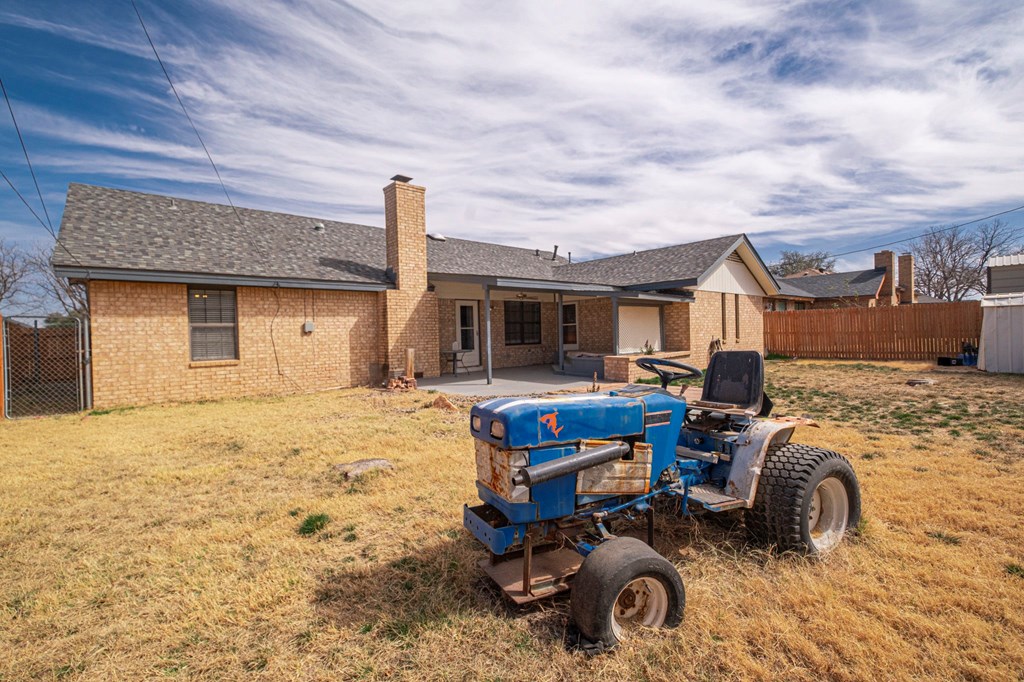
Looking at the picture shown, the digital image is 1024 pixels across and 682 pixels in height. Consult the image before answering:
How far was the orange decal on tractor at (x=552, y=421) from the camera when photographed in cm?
255

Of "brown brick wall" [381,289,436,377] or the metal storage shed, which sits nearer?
"brown brick wall" [381,289,436,377]

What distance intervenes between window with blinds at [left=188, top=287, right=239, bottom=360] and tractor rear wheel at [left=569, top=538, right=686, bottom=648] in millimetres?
10721

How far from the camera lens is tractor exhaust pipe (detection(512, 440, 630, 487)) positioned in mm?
2346

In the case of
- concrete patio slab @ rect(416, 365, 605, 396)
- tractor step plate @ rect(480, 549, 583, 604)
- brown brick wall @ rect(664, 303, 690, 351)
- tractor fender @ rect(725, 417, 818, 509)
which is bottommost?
tractor step plate @ rect(480, 549, 583, 604)

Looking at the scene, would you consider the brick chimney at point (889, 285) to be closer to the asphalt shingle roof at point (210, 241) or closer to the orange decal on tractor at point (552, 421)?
the asphalt shingle roof at point (210, 241)

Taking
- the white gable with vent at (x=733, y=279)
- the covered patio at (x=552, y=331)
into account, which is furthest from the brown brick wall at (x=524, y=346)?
the white gable with vent at (x=733, y=279)

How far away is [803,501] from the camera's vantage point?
319cm

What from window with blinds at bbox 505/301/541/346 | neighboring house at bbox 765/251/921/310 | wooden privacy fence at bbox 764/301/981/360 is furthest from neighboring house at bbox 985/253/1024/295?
window with blinds at bbox 505/301/541/346

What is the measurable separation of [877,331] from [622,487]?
2000 cm

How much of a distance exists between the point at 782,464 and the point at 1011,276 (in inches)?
957

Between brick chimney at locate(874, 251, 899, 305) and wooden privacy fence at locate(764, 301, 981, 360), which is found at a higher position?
brick chimney at locate(874, 251, 899, 305)

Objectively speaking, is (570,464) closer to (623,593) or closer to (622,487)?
(622,487)

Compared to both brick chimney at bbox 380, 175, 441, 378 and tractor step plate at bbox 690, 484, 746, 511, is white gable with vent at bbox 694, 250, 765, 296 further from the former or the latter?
tractor step plate at bbox 690, 484, 746, 511

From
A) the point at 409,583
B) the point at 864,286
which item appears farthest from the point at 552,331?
the point at 864,286
